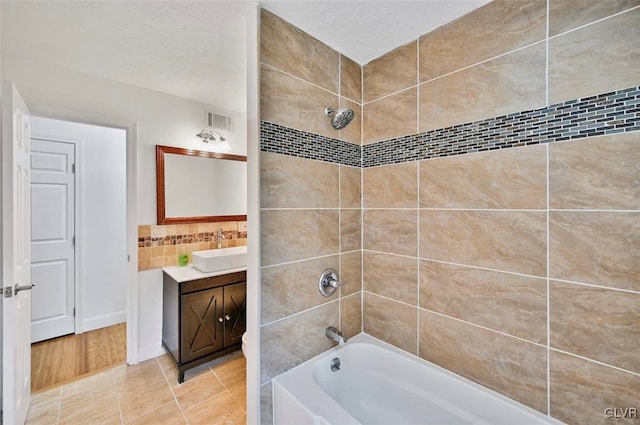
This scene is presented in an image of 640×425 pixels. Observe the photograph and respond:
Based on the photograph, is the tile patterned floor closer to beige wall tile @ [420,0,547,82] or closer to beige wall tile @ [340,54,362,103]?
beige wall tile @ [340,54,362,103]

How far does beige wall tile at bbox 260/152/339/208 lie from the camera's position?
1.35 metres

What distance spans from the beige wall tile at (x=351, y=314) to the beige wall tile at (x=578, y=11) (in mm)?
1659

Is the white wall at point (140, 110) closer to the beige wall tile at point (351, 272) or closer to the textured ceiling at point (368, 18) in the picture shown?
the textured ceiling at point (368, 18)

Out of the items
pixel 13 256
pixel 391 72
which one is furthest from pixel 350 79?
pixel 13 256

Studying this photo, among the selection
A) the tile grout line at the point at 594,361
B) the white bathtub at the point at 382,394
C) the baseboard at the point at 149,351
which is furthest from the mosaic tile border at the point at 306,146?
the baseboard at the point at 149,351

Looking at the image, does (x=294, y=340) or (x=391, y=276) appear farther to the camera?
(x=391, y=276)

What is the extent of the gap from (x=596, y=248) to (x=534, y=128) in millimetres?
529

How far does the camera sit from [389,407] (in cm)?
153

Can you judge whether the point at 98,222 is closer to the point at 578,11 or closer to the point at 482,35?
the point at 482,35

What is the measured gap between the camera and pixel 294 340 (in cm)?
146

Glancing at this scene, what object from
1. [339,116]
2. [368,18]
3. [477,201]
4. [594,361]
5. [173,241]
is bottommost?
[594,361]

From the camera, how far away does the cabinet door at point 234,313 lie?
238cm

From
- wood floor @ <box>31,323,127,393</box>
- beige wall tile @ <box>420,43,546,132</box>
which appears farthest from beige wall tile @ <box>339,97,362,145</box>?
wood floor @ <box>31,323,127,393</box>

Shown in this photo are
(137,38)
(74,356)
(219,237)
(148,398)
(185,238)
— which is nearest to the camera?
(137,38)
